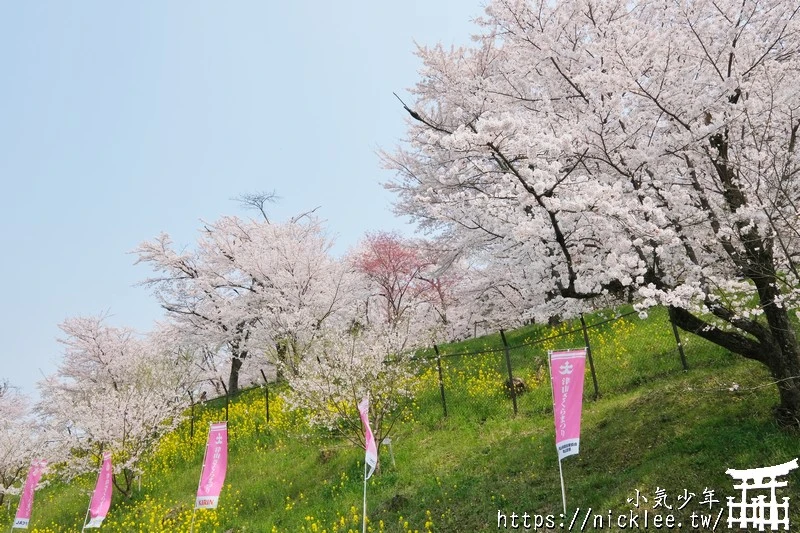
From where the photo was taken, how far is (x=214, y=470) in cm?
1028

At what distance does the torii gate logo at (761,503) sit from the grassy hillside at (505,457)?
0.15 meters

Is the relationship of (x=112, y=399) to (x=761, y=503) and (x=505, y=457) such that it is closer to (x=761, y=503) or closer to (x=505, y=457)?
(x=505, y=457)

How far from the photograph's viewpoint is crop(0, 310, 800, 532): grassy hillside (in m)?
6.95

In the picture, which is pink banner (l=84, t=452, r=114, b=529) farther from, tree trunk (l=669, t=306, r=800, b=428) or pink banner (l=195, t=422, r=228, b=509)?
tree trunk (l=669, t=306, r=800, b=428)

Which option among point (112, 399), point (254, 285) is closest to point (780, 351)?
point (112, 399)

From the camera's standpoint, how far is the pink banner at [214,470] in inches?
390

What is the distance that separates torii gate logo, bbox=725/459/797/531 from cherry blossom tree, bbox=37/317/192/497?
539 inches

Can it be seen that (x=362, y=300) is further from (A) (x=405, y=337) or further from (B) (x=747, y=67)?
(B) (x=747, y=67)

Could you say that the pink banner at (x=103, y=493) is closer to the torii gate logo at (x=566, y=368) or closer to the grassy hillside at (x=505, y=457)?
the grassy hillside at (x=505, y=457)

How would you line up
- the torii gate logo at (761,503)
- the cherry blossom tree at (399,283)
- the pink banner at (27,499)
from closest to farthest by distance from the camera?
the torii gate logo at (761,503) < the pink banner at (27,499) < the cherry blossom tree at (399,283)

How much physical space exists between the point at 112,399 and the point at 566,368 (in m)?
13.3

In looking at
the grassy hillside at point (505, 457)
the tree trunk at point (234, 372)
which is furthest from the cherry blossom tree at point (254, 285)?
the grassy hillside at point (505, 457)

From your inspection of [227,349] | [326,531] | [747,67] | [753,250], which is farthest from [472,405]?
[227,349]

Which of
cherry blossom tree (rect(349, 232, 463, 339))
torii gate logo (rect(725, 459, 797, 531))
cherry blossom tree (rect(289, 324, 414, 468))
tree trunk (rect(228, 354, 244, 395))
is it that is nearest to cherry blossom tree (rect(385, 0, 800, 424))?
torii gate logo (rect(725, 459, 797, 531))
